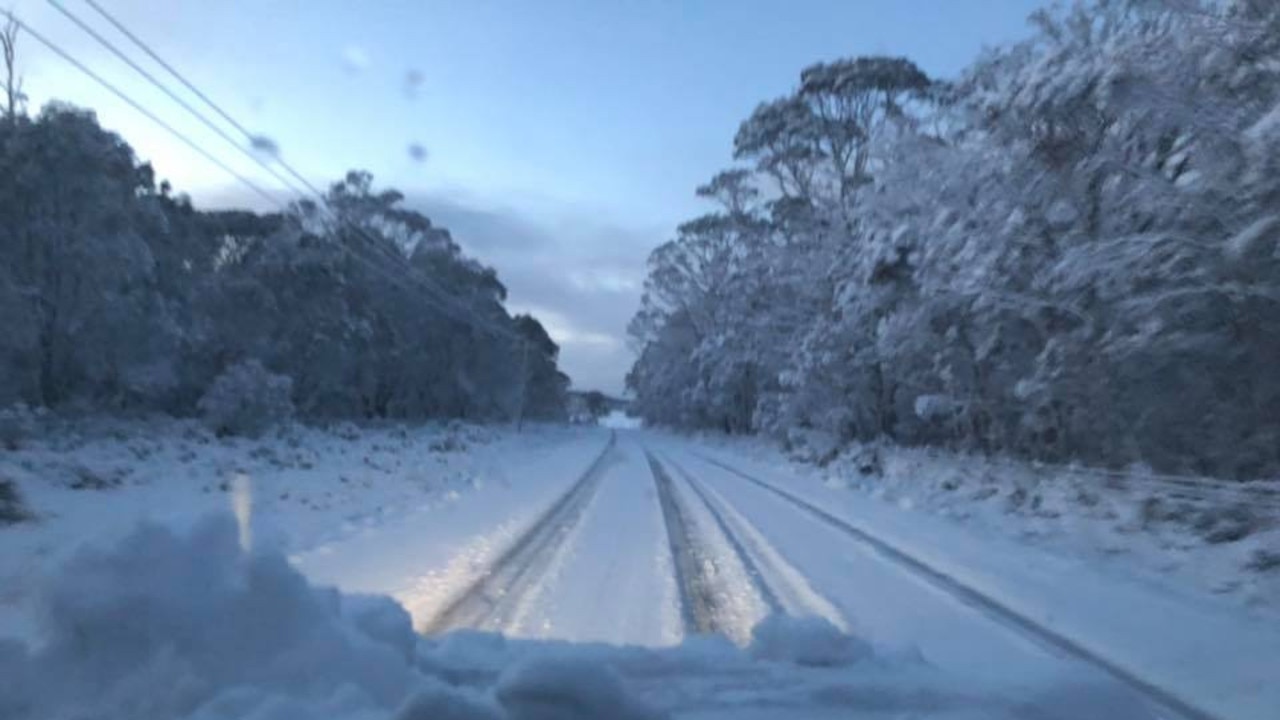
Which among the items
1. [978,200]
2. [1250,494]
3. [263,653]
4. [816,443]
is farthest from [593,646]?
[816,443]

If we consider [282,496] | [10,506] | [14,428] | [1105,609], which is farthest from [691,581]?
[14,428]

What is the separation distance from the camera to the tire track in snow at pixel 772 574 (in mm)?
9453

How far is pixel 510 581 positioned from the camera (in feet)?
35.7

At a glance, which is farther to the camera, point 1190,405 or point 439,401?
point 439,401

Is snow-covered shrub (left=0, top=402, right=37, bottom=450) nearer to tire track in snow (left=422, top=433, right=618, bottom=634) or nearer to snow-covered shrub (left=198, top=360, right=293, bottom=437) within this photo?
snow-covered shrub (left=198, top=360, right=293, bottom=437)

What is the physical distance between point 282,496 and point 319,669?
13.9 m

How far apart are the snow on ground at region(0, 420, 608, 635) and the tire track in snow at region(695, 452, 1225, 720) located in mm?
4926

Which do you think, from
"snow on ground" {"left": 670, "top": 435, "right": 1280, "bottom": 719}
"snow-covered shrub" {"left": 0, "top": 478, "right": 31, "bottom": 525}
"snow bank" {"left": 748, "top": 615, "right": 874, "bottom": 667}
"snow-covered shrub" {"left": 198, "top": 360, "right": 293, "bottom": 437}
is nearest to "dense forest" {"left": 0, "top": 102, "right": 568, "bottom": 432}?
"snow-covered shrub" {"left": 198, "top": 360, "right": 293, "bottom": 437}

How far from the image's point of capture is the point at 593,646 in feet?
21.8

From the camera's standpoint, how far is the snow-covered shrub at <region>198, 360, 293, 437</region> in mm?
31359

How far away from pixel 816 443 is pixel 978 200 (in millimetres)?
17352

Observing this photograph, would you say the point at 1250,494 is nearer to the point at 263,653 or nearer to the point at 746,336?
the point at 263,653

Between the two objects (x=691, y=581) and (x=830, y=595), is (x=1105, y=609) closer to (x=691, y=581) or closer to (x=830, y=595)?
(x=830, y=595)

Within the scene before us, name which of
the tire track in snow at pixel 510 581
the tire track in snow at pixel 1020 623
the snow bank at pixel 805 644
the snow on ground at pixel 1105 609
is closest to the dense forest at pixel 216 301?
the tire track in snow at pixel 510 581
